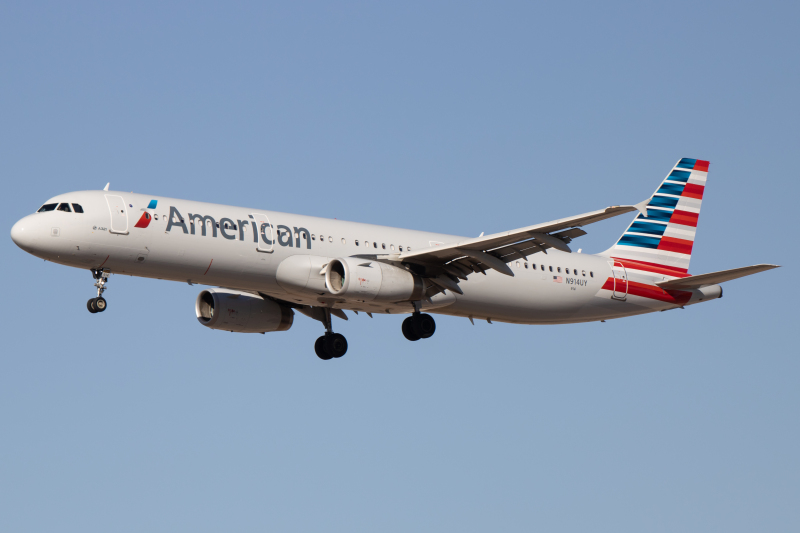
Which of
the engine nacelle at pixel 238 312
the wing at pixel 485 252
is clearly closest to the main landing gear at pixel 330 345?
the engine nacelle at pixel 238 312

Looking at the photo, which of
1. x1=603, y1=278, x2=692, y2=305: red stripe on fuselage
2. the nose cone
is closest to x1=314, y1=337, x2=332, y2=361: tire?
the nose cone

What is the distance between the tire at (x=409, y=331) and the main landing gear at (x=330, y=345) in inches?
133

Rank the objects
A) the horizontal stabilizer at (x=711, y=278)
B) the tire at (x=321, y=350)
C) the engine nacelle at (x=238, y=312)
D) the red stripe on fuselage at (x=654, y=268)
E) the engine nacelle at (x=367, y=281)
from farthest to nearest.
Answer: the red stripe on fuselage at (x=654, y=268), the tire at (x=321, y=350), the engine nacelle at (x=238, y=312), the horizontal stabilizer at (x=711, y=278), the engine nacelle at (x=367, y=281)

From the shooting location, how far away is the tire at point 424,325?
38.2 meters

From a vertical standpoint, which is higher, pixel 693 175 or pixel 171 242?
pixel 693 175

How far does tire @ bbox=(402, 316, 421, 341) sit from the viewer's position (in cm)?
3841

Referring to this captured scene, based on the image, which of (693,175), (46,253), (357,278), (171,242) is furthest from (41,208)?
(693,175)

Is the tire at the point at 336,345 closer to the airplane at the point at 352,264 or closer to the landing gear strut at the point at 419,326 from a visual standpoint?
the airplane at the point at 352,264

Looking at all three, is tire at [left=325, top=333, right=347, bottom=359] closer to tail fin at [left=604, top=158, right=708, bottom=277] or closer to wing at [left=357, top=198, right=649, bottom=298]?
wing at [left=357, top=198, right=649, bottom=298]

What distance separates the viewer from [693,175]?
4784 cm

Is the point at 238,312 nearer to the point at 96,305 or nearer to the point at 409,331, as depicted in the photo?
the point at 409,331

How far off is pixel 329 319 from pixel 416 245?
16.9 ft

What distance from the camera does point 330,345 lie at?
40938 mm

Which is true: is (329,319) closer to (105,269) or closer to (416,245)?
(416,245)
